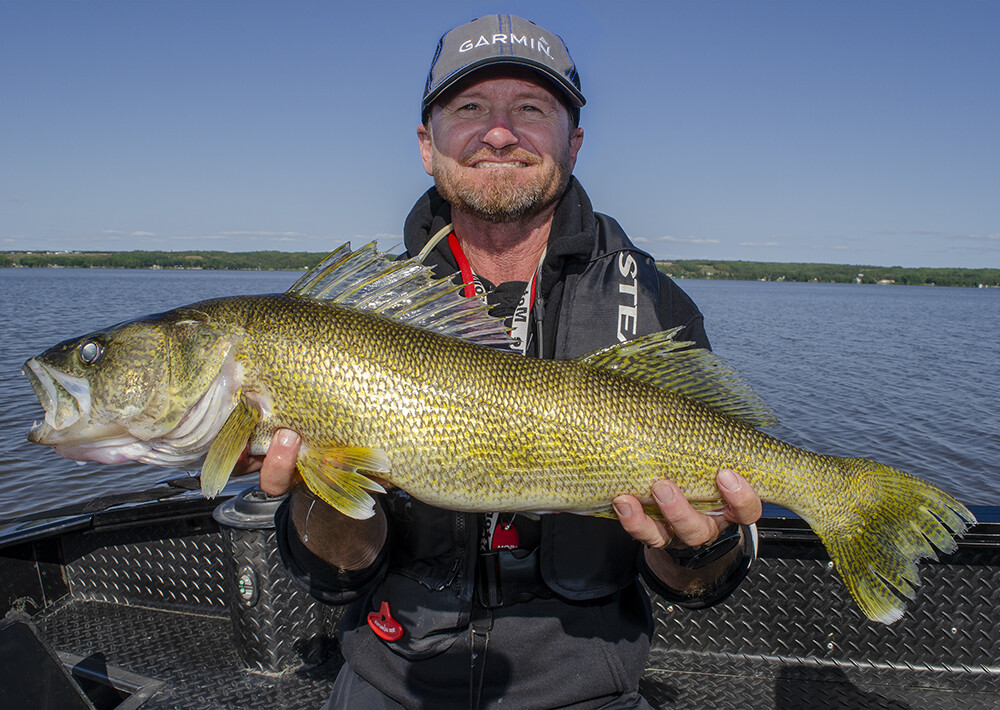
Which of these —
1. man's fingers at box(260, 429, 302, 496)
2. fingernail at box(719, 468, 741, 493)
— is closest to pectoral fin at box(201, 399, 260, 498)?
man's fingers at box(260, 429, 302, 496)

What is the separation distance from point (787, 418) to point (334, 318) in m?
14.7

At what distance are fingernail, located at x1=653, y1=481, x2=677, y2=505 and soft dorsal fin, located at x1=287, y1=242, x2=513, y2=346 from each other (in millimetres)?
893

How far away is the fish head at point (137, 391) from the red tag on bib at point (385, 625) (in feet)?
3.67

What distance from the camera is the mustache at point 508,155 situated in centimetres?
356

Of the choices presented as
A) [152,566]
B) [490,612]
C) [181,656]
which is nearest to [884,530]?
[490,612]

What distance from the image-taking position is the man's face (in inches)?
139

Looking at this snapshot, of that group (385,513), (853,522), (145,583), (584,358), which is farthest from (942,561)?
(145,583)

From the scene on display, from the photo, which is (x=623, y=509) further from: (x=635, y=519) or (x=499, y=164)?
(x=499, y=164)

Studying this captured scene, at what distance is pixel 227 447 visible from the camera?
2447 millimetres

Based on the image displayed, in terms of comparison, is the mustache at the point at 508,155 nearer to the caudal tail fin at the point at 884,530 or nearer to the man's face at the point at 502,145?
the man's face at the point at 502,145

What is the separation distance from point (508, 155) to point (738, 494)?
215 centimetres

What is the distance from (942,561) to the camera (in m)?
4.12

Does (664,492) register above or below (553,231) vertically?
below

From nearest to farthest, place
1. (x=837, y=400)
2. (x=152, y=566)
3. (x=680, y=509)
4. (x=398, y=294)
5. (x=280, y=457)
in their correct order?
(x=280, y=457)
(x=680, y=509)
(x=398, y=294)
(x=152, y=566)
(x=837, y=400)
